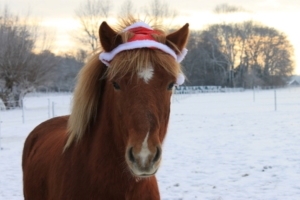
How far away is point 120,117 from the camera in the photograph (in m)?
1.95

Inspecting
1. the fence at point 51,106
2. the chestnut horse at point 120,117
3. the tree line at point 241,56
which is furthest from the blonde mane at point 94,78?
the tree line at point 241,56

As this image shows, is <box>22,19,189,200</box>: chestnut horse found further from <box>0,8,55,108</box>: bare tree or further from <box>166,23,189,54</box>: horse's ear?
<box>0,8,55,108</box>: bare tree

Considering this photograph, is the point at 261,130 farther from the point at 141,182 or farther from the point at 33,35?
the point at 33,35

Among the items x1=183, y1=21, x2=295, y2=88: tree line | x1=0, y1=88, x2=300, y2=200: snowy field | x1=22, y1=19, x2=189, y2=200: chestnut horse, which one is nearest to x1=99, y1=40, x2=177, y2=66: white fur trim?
x1=22, y1=19, x2=189, y2=200: chestnut horse

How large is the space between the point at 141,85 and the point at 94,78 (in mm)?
435

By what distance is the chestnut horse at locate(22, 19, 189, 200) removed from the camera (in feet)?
5.86

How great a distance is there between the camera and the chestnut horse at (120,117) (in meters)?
1.79

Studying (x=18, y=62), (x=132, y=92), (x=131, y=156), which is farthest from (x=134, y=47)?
(x=18, y=62)

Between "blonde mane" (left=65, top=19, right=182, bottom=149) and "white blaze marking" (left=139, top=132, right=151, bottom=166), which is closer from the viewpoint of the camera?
"white blaze marking" (left=139, top=132, right=151, bottom=166)

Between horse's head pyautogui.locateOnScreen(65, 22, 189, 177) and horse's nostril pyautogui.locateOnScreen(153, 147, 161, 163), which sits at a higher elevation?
horse's head pyautogui.locateOnScreen(65, 22, 189, 177)

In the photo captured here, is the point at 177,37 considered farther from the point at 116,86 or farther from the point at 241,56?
the point at 241,56

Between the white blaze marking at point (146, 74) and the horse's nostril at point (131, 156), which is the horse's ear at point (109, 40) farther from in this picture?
the horse's nostril at point (131, 156)

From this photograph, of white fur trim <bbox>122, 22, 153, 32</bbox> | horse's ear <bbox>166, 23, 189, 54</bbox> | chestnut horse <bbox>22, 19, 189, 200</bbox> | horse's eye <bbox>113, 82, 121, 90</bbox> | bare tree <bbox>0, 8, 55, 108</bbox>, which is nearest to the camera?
chestnut horse <bbox>22, 19, 189, 200</bbox>

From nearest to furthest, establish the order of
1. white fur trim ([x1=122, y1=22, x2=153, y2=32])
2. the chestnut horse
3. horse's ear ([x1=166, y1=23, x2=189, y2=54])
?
1. the chestnut horse
2. horse's ear ([x1=166, y1=23, x2=189, y2=54])
3. white fur trim ([x1=122, y1=22, x2=153, y2=32])
